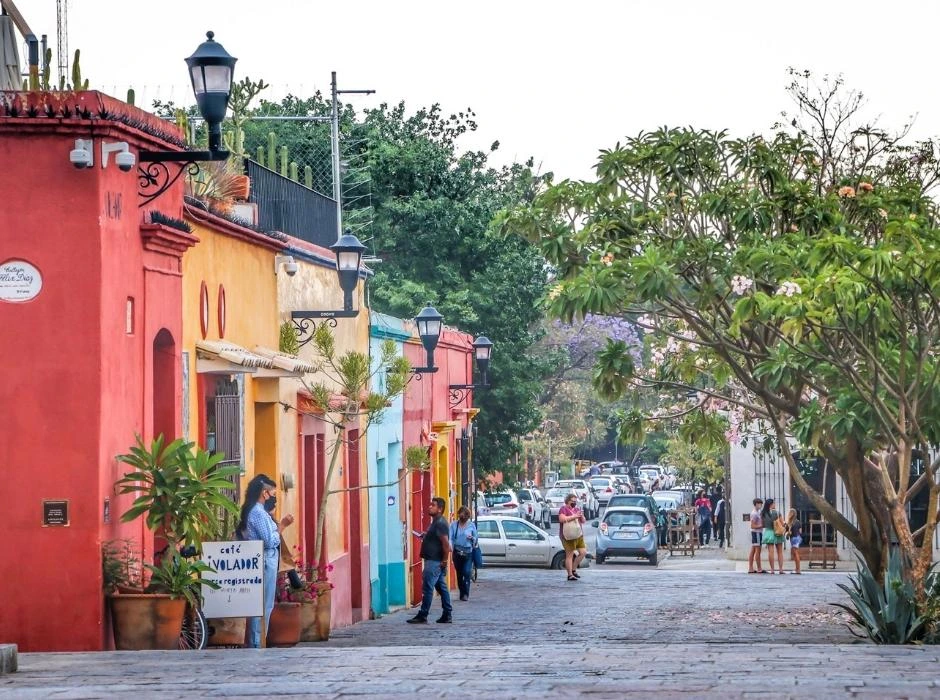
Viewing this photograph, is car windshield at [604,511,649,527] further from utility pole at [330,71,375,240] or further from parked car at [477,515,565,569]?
utility pole at [330,71,375,240]

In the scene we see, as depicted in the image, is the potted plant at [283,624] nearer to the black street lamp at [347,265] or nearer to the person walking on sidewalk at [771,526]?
the black street lamp at [347,265]

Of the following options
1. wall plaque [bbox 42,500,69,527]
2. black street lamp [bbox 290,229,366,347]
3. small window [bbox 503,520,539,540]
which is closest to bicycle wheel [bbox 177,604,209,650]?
wall plaque [bbox 42,500,69,527]

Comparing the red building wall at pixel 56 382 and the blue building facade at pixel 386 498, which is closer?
the red building wall at pixel 56 382

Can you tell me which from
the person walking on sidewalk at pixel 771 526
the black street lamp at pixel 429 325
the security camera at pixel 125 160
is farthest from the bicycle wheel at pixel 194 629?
the person walking on sidewalk at pixel 771 526

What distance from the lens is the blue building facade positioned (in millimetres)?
24844

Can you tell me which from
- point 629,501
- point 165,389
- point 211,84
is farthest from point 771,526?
point 211,84

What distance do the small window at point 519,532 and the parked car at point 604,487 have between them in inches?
1170

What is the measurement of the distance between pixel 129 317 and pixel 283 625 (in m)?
3.94

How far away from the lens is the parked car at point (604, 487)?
6962 cm

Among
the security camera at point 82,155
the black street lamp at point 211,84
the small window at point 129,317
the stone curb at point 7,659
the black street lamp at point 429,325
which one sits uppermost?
the black street lamp at point 211,84

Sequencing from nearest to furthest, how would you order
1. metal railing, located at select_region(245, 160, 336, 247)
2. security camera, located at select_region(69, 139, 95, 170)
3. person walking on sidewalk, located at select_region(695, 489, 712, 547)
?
security camera, located at select_region(69, 139, 95, 170), metal railing, located at select_region(245, 160, 336, 247), person walking on sidewalk, located at select_region(695, 489, 712, 547)

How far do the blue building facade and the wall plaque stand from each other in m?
11.9

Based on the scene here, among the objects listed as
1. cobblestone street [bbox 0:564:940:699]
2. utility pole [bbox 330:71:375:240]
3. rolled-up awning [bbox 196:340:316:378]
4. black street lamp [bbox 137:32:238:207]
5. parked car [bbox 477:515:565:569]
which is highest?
utility pole [bbox 330:71:375:240]

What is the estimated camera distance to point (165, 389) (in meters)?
14.5
